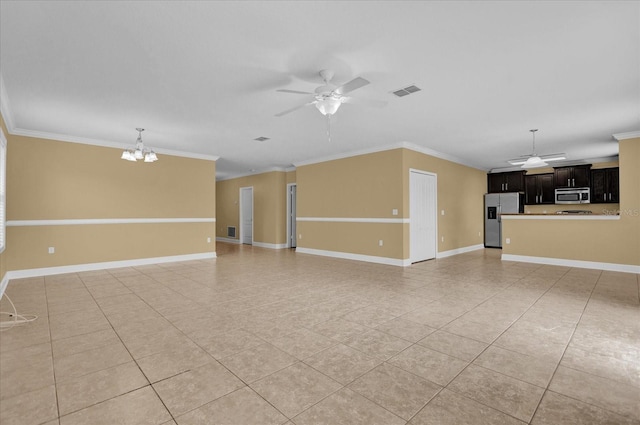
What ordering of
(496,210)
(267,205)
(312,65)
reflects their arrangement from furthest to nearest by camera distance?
(267,205) < (496,210) < (312,65)

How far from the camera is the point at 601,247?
6.18 meters

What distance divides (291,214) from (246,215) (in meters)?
2.03

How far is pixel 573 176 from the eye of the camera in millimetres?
8797

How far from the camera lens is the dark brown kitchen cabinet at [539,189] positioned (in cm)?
921

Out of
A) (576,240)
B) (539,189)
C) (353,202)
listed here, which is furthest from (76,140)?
(539,189)

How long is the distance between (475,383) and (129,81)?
14.6 feet

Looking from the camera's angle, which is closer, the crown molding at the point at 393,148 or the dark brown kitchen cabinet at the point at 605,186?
the crown molding at the point at 393,148

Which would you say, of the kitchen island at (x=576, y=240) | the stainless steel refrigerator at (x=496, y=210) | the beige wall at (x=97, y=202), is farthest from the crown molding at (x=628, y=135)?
the beige wall at (x=97, y=202)

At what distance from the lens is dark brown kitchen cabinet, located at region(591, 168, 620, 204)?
321 inches

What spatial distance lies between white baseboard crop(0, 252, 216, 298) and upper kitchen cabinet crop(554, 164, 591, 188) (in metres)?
10.1

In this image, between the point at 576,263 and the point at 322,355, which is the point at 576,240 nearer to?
the point at 576,263

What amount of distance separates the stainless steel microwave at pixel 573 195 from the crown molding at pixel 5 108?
12.0 metres

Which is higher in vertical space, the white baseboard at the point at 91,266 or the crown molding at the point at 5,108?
the crown molding at the point at 5,108

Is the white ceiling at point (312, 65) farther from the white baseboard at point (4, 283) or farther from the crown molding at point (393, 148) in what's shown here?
the white baseboard at point (4, 283)
